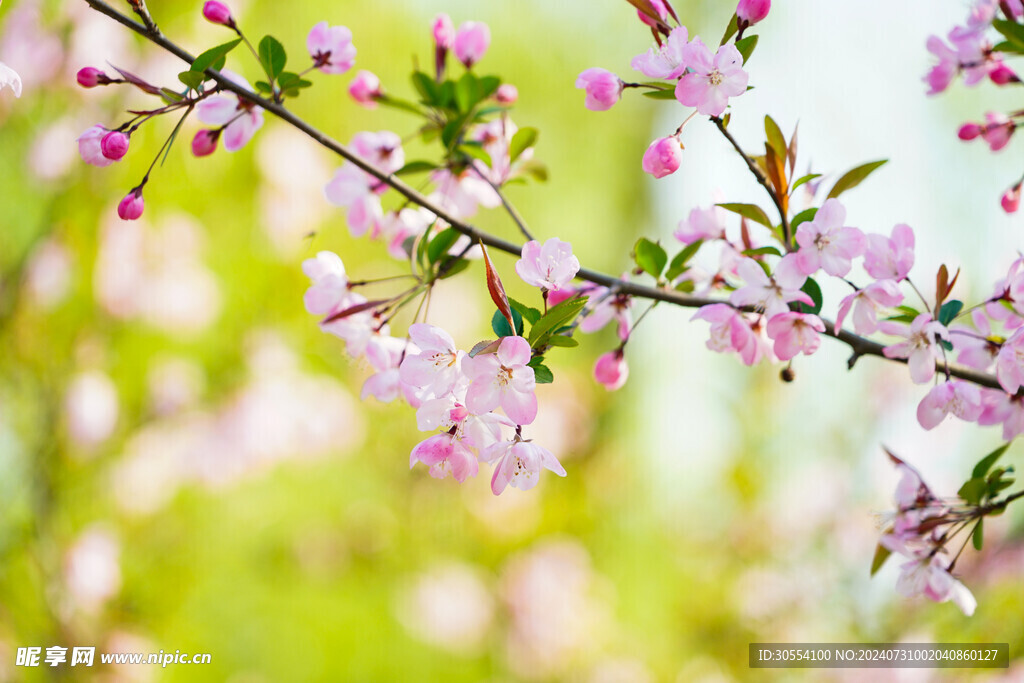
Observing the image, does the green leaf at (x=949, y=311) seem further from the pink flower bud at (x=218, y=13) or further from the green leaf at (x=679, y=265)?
the pink flower bud at (x=218, y=13)

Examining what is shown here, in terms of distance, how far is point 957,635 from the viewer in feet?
5.87

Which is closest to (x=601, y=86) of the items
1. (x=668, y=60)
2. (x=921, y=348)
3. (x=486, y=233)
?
(x=668, y=60)

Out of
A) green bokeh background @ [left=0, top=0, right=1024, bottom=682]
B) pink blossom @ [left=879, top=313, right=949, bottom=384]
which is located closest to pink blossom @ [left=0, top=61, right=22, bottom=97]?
pink blossom @ [left=879, top=313, right=949, bottom=384]

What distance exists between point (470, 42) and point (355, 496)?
9.95 feet

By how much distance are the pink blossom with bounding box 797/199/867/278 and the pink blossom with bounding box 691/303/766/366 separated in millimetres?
74

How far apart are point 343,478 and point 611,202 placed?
281cm

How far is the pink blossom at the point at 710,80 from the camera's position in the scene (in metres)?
0.54

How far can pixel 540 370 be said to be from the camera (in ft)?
1.69

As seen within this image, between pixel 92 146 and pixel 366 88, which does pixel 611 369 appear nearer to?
pixel 366 88

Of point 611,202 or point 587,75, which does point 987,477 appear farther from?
point 611,202

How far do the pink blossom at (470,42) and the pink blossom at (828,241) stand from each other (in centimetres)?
47

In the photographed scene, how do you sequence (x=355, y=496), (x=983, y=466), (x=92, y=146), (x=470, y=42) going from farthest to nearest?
(x=355, y=496)
(x=470, y=42)
(x=983, y=466)
(x=92, y=146)

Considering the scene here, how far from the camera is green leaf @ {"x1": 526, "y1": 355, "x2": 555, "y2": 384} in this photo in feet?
1.67

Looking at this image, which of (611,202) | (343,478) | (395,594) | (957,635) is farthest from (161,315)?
(611,202)
